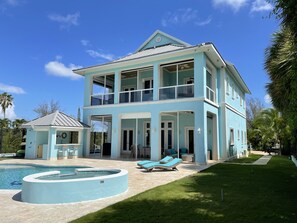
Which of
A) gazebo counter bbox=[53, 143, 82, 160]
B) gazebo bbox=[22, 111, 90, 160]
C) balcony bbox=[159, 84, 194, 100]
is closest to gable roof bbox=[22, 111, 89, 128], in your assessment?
gazebo bbox=[22, 111, 90, 160]

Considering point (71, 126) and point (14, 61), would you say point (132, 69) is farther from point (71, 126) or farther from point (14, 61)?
point (14, 61)

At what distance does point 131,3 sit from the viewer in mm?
14859

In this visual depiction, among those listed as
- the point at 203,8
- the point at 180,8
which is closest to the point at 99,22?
the point at 180,8

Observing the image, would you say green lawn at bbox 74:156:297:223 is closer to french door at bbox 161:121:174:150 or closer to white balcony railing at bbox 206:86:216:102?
white balcony railing at bbox 206:86:216:102

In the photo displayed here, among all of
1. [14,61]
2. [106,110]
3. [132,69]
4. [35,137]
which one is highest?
[14,61]

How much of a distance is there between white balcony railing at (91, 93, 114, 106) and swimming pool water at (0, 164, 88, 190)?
7777 millimetres

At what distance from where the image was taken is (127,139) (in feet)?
75.7

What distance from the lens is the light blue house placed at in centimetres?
1602

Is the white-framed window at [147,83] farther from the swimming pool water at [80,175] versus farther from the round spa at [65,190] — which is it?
the round spa at [65,190]

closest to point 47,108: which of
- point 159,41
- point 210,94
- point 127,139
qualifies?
point 127,139

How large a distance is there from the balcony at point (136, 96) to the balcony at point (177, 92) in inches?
45.6

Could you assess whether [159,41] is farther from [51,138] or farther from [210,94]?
[51,138]

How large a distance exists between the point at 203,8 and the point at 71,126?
13394 mm

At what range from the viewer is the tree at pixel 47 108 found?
1665 inches
